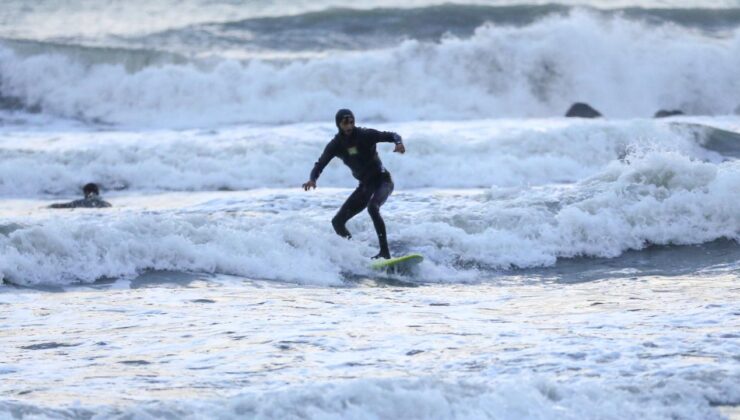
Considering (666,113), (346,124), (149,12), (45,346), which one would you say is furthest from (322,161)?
(149,12)

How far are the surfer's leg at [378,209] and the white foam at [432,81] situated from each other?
14.4 m

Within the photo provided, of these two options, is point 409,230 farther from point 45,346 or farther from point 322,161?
point 45,346

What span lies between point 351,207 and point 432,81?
16.6 meters

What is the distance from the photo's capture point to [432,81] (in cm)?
2958

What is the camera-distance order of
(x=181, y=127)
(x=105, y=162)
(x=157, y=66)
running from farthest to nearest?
(x=157, y=66) < (x=181, y=127) < (x=105, y=162)

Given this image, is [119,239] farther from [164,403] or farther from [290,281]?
[164,403]

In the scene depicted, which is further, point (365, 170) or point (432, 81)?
point (432, 81)

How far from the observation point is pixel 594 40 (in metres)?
31.8

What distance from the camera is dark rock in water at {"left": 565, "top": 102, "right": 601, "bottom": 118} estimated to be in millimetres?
27234

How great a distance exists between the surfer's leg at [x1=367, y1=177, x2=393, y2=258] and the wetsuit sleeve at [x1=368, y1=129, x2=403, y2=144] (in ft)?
1.64

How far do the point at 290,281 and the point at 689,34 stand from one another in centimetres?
2329

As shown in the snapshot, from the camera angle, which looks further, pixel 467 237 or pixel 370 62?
pixel 370 62

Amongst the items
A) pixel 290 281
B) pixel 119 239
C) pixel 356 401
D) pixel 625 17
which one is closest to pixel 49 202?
pixel 119 239

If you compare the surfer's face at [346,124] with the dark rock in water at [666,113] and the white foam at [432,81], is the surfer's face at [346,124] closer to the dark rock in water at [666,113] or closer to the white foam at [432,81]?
the white foam at [432,81]
